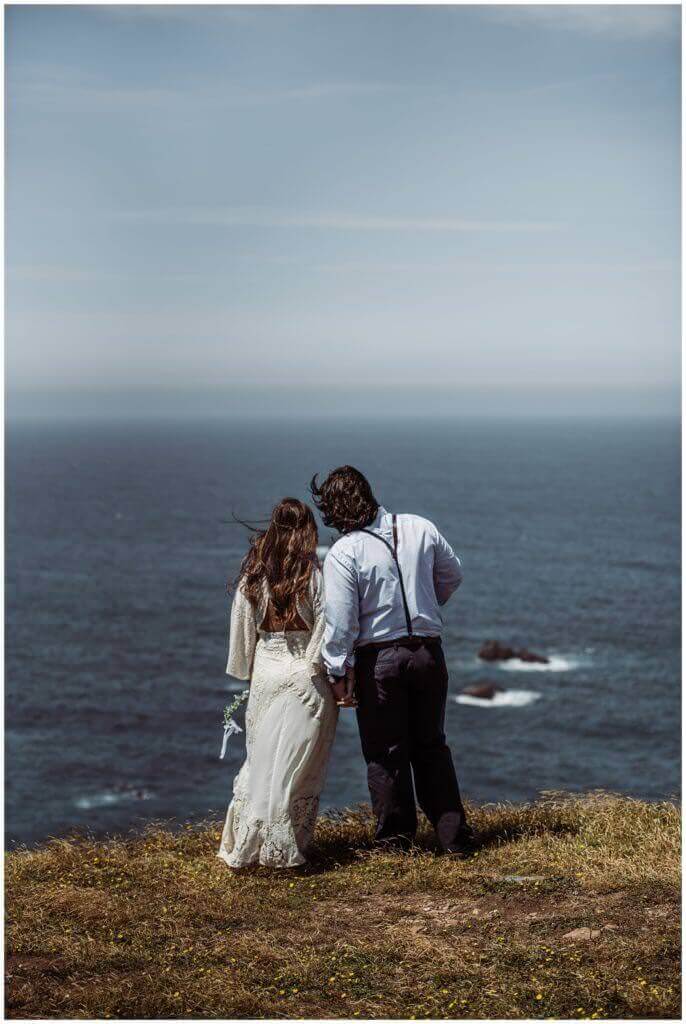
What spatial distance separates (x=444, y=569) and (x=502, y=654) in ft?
232

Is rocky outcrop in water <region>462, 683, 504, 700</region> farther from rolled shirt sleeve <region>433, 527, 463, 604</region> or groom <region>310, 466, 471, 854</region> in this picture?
rolled shirt sleeve <region>433, 527, 463, 604</region>

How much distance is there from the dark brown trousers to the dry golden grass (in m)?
0.27

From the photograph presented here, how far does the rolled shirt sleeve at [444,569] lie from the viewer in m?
7.56

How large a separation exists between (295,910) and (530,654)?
7231cm

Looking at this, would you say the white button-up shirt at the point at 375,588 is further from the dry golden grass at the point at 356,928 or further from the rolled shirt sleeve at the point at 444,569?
the dry golden grass at the point at 356,928

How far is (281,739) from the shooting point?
298 inches

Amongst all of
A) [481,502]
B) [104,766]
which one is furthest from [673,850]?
[481,502]

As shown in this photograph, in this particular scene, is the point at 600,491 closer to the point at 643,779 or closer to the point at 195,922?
the point at 643,779

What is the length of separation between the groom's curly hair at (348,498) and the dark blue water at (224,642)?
12013 millimetres

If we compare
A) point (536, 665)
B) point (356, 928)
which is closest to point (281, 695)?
point (356, 928)

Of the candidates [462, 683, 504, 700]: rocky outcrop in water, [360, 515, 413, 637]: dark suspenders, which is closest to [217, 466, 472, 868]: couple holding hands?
[360, 515, 413, 637]: dark suspenders

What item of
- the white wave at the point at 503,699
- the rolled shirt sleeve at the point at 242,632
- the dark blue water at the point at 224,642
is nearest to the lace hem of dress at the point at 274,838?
the rolled shirt sleeve at the point at 242,632

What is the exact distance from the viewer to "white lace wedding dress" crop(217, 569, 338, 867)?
24.7ft

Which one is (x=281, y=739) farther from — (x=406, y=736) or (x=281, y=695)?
(x=406, y=736)
